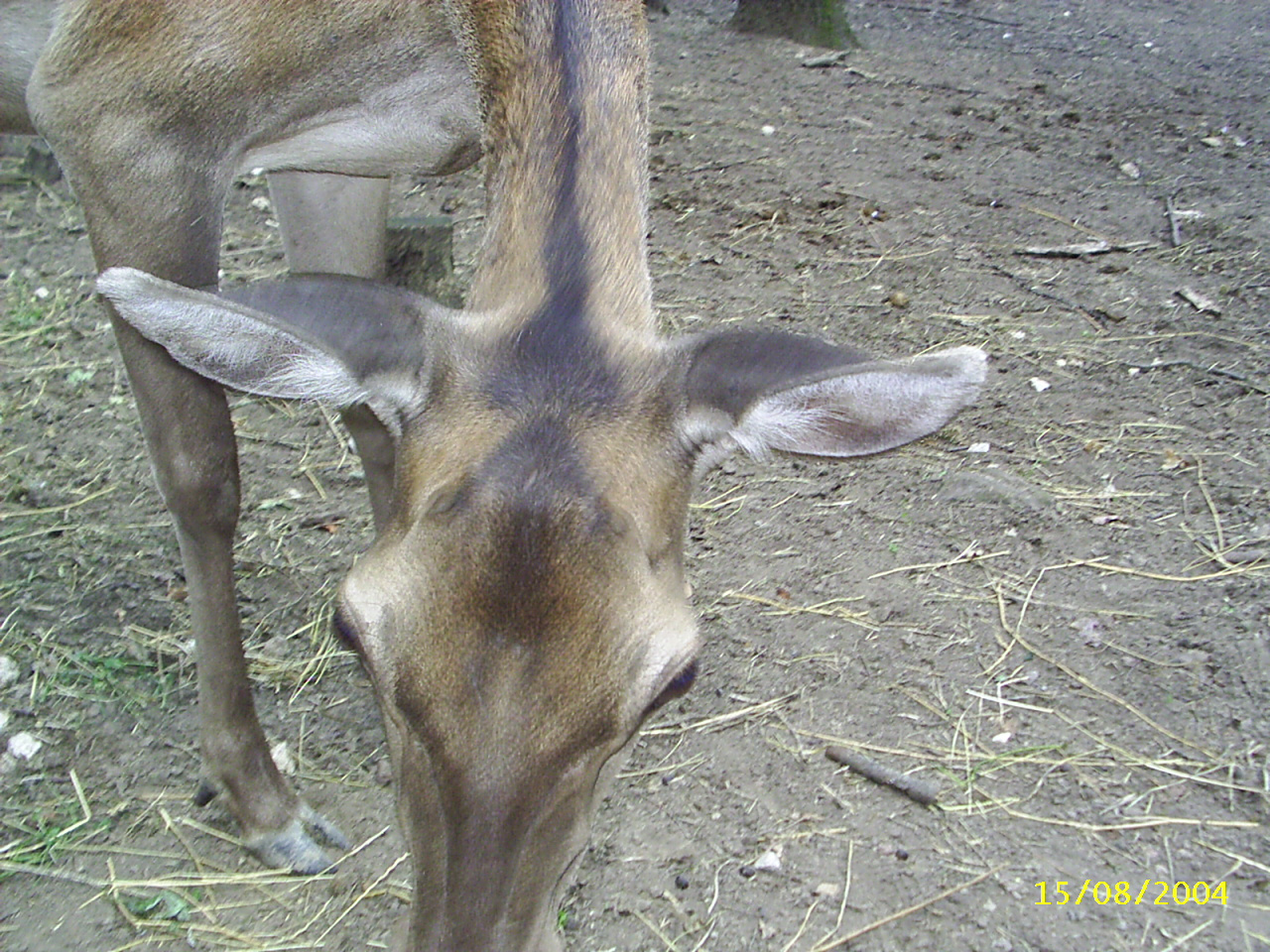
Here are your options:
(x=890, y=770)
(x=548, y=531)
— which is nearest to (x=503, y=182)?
(x=548, y=531)

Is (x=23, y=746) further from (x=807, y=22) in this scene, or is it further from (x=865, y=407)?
(x=807, y=22)

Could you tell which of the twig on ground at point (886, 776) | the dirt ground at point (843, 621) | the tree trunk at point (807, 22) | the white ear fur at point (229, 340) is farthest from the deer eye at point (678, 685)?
the tree trunk at point (807, 22)

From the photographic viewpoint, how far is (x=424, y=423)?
8.50ft

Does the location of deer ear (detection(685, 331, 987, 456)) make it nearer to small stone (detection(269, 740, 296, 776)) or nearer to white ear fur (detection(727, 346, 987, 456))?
white ear fur (detection(727, 346, 987, 456))

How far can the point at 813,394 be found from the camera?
2510 millimetres

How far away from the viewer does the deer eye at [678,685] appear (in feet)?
7.62

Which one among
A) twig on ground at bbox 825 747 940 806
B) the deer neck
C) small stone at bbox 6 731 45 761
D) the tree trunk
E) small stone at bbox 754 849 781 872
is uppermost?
the deer neck

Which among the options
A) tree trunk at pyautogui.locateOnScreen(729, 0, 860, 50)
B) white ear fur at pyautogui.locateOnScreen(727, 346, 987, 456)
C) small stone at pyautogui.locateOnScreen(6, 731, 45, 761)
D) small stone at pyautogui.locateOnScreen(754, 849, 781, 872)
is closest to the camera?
white ear fur at pyautogui.locateOnScreen(727, 346, 987, 456)

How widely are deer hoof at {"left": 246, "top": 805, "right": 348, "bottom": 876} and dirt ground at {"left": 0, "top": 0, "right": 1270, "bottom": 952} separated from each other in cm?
5

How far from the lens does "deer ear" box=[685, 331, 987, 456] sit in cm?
247

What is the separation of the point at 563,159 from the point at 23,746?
272 centimetres

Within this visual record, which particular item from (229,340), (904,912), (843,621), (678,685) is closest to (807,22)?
(843,621)

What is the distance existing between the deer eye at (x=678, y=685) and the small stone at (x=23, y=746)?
2667 mm

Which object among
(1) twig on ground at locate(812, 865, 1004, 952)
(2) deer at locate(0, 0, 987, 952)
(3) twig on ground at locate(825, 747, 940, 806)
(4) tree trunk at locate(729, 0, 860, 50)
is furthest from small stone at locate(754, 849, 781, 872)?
(4) tree trunk at locate(729, 0, 860, 50)
